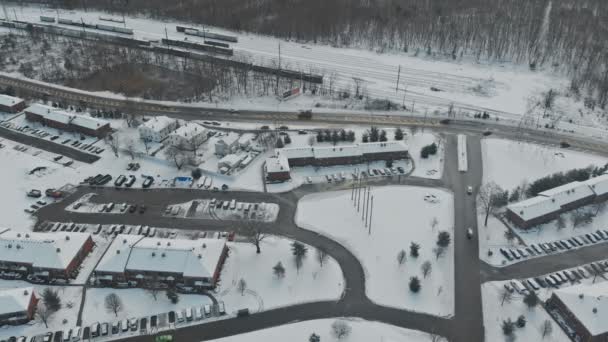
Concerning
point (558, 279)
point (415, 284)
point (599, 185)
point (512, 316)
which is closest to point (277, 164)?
point (415, 284)

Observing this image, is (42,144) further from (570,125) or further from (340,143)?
(570,125)

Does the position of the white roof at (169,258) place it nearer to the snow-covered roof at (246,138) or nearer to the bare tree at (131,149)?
the bare tree at (131,149)

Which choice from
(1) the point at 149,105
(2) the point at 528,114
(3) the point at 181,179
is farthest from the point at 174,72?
(2) the point at 528,114

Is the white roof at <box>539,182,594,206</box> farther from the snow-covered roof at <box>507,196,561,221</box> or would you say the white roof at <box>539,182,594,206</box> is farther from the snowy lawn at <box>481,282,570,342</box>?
the snowy lawn at <box>481,282,570,342</box>

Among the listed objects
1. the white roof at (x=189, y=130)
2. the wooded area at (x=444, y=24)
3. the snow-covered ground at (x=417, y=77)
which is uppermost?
the wooded area at (x=444, y=24)

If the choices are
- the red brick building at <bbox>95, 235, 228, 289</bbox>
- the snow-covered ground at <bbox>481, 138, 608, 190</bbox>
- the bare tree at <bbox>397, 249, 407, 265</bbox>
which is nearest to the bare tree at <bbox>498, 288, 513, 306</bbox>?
the bare tree at <bbox>397, 249, 407, 265</bbox>

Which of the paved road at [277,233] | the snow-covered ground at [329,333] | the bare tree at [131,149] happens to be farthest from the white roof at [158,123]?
the snow-covered ground at [329,333]

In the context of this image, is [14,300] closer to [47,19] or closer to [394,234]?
[394,234]
